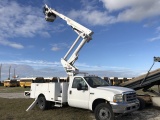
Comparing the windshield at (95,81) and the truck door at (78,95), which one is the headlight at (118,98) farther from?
the windshield at (95,81)

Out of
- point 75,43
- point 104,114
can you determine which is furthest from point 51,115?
point 75,43

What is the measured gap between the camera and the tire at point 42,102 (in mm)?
14000

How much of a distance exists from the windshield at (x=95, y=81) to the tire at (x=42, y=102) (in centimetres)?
335

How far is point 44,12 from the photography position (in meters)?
17.2

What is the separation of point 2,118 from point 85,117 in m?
3.98

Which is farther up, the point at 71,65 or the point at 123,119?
the point at 71,65

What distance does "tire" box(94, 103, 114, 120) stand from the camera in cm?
1031

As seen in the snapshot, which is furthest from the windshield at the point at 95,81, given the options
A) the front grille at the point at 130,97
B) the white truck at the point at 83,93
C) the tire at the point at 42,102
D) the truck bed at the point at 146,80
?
the tire at the point at 42,102

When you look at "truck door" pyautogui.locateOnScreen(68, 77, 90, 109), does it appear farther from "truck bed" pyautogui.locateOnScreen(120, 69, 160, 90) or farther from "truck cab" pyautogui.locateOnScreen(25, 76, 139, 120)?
"truck bed" pyautogui.locateOnScreen(120, 69, 160, 90)

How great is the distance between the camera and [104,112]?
10508mm

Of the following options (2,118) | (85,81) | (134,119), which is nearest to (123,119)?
(134,119)

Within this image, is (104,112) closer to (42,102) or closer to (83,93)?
(83,93)

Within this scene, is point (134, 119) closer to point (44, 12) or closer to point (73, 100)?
point (73, 100)

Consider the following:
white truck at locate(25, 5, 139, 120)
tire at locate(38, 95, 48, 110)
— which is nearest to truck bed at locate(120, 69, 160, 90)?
white truck at locate(25, 5, 139, 120)
